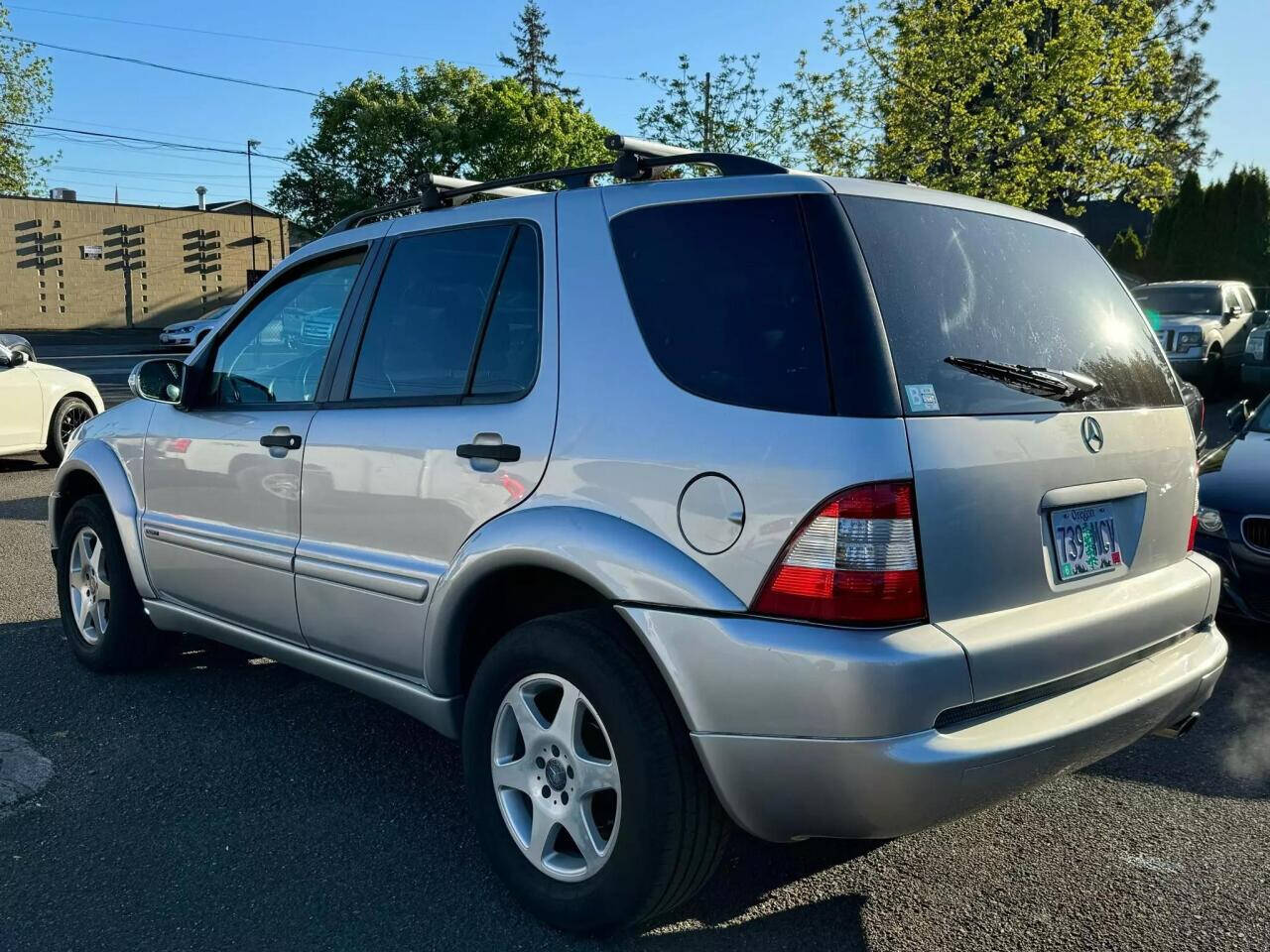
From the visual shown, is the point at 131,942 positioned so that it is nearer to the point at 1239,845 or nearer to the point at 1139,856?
the point at 1139,856

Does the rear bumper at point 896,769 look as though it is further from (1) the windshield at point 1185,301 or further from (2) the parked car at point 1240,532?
(1) the windshield at point 1185,301

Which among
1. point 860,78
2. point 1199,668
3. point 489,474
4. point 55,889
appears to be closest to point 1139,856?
point 1199,668

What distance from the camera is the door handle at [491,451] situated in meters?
2.90

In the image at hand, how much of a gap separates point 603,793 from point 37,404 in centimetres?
1003

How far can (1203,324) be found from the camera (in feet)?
54.1

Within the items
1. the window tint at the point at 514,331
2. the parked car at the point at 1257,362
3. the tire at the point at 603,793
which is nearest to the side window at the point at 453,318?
the window tint at the point at 514,331

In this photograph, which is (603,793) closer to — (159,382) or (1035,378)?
(1035,378)

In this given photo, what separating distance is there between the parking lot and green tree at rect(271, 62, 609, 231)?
45.5 meters

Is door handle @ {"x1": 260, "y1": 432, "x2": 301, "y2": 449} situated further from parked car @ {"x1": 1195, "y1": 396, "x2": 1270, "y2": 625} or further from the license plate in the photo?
parked car @ {"x1": 1195, "y1": 396, "x2": 1270, "y2": 625}

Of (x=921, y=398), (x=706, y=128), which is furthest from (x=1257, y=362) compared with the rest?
(x=706, y=128)

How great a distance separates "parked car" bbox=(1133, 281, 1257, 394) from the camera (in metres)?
16.3

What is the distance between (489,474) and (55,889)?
1.62 meters

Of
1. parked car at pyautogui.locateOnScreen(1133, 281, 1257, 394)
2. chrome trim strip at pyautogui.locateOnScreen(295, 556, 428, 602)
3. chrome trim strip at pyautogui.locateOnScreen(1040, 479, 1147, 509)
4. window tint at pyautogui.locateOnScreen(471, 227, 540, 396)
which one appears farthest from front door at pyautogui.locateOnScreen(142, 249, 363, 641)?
parked car at pyautogui.locateOnScreen(1133, 281, 1257, 394)

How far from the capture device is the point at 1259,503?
5.07m
